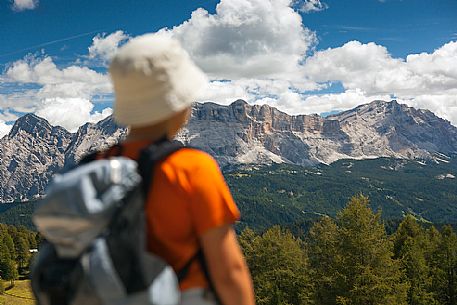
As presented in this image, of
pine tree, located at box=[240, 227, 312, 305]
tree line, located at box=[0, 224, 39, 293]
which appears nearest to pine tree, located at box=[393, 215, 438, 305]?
pine tree, located at box=[240, 227, 312, 305]

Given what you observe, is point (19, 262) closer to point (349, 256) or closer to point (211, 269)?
point (349, 256)

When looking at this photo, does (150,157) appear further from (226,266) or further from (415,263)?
(415,263)

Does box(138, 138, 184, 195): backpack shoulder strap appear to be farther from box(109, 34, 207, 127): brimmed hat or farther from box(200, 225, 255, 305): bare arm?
box(200, 225, 255, 305): bare arm

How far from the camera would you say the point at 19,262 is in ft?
253

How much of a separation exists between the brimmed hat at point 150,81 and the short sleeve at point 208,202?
18.5 inches

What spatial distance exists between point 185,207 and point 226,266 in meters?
0.39

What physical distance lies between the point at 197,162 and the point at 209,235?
1.31ft

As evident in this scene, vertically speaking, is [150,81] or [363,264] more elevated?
[150,81]

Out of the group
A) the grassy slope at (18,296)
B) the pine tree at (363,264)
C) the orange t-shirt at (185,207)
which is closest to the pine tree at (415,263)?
the pine tree at (363,264)

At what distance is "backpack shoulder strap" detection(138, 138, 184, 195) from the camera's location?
8.44 feet

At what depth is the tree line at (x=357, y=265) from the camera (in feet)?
66.7

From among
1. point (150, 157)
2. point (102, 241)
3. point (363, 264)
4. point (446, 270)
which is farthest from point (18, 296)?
point (150, 157)

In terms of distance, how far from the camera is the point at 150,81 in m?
2.74

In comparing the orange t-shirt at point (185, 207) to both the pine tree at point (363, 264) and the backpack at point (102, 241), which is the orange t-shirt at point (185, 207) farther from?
the pine tree at point (363, 264)
